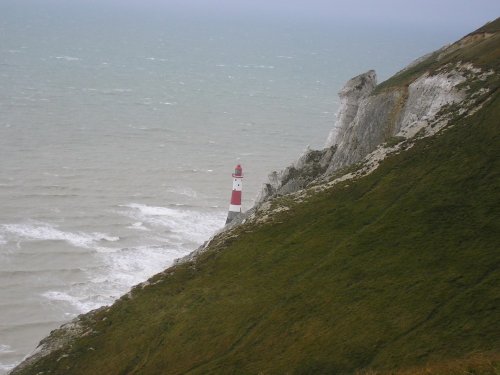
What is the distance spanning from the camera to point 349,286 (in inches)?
1188

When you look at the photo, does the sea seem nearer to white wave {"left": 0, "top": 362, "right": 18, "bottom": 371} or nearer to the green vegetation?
white wave {"left": 0, "top": 362, "right": 18, "bottom": 371}

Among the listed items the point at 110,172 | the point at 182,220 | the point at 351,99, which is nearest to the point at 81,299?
the point at 182,220

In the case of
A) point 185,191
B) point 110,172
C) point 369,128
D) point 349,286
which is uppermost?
point 369,128

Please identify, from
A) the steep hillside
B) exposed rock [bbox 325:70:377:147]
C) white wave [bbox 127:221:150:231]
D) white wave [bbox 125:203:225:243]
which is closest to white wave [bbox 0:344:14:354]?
the steep hillside

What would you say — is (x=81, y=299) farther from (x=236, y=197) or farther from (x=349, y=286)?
(x=349, y=286)

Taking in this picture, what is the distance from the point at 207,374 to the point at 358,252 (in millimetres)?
9170

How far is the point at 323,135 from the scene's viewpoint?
12325cm

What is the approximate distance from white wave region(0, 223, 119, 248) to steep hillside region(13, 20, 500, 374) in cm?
3147

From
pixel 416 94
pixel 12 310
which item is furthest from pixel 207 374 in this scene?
pixel 12 310

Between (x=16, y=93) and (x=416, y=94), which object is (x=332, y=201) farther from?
(x=16, y=93)

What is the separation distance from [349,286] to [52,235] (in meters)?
44.0

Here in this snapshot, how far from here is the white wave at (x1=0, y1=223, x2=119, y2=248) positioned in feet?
218

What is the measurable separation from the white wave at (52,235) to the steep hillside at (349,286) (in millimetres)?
31469

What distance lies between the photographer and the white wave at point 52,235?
66.4m
